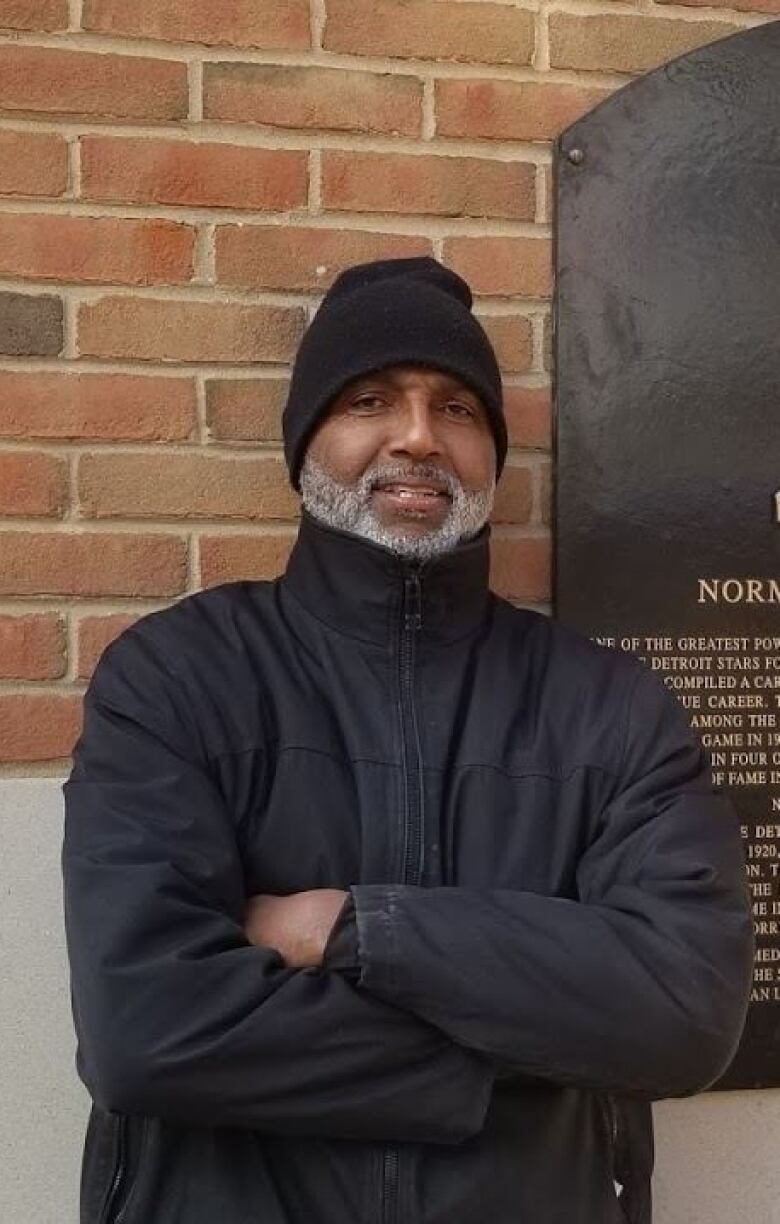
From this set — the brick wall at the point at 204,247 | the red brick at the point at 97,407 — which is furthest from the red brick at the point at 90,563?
the red brick at the point at 97,407

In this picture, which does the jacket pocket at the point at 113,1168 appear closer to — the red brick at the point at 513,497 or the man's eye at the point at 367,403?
the man's eye at the point at 367,403

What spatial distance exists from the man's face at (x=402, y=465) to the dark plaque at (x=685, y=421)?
16.1 inches

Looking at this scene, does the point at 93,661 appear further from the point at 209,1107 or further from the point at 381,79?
the point at 381,79

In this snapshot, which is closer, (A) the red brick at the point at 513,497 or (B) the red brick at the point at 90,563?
(B) the red brick at the point at 90,563

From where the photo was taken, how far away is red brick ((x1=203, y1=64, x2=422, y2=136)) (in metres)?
2.42

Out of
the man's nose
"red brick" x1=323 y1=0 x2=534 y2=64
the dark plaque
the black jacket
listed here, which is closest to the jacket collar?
the black jacket

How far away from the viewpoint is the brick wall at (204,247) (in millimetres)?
2354

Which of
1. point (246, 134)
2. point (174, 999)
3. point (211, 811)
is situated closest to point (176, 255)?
point (246, 134)

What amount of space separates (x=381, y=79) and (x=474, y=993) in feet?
5.29

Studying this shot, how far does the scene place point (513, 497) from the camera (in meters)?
2.53

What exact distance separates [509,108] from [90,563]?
43.2 inches

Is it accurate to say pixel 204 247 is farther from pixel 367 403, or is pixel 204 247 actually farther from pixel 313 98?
pixel 367 403

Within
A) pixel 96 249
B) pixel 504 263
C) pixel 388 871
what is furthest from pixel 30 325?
pixel 388 871

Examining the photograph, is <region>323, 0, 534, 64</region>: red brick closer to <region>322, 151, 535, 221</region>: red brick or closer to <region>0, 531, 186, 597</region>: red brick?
<region>322, 151, 535, 221</region>: red brick
